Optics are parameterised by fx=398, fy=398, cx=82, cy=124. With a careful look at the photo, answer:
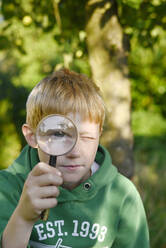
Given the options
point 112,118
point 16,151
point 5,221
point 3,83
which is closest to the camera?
point 5,221

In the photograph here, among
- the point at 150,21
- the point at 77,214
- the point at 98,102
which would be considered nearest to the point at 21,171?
the point at 77,214

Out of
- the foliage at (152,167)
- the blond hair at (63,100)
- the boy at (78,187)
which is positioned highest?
the blond hair at (63,100)

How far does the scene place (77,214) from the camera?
240 centimetres

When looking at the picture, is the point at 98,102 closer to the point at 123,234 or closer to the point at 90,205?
the point at 90,205

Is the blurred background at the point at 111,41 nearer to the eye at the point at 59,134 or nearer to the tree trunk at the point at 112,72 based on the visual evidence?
the tree trunk at the point at 112,72

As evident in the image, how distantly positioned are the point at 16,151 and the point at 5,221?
16.3 feet

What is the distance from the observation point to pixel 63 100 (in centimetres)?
221

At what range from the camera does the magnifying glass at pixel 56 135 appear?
5.54ft

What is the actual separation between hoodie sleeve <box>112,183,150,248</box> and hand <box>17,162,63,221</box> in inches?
37.7

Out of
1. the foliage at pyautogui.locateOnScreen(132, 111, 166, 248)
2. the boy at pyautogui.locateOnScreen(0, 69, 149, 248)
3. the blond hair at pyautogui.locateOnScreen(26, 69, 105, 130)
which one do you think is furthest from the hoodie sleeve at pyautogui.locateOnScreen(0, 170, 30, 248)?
the foliage at pyautogui.locateOnScreen(132, 111, 166, 248)

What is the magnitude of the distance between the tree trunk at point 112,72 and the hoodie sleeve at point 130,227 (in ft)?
3.58

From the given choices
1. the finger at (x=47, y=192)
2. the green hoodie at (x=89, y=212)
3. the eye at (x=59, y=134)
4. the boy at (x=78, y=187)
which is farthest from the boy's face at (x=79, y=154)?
the finger at (x=47, y=192)

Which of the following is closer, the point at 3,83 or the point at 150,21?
the point at 150,21

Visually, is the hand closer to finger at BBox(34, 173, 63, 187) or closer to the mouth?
finger at BBox(34, 173, 63, 187)
